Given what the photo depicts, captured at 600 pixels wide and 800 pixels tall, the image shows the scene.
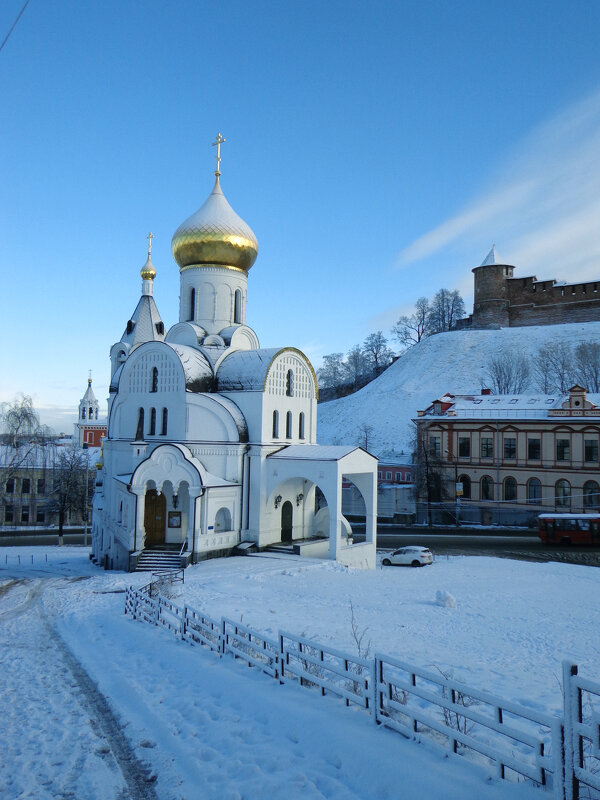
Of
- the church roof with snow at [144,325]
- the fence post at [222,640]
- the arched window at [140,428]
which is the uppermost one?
the church roof with snow at [144,325]

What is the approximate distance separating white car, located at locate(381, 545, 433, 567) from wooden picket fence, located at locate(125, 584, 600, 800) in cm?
1332

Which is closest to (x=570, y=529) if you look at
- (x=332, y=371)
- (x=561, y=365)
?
(x=561, y=365)

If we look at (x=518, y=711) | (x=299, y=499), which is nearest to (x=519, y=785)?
(x=518, y=711)

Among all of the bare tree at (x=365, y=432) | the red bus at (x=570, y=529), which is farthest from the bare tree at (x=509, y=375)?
the red bus at (x=570, y=529)

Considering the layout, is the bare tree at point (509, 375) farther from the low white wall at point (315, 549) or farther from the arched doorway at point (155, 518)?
the arched doorway at point (155, 518)

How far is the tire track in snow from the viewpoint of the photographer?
210 inches

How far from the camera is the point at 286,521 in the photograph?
912 inches

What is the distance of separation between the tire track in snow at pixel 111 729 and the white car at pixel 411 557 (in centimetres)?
1392

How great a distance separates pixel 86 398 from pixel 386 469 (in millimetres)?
37956

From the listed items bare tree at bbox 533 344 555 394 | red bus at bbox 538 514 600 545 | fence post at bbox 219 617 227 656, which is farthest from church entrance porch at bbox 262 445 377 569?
bare tree at bbox 533 344 555 394

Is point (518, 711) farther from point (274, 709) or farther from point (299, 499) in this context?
point (299, 499)

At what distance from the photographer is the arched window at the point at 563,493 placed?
32.5 m

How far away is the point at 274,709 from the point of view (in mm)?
6449

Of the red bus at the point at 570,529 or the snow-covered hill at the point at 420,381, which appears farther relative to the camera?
the snow-covered hill at the point at 420,381
